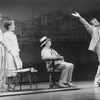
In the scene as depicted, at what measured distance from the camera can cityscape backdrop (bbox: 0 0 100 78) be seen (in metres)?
11.3

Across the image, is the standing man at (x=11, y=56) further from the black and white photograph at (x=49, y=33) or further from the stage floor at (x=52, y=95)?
the black and white photograph at (x=49, y=33)

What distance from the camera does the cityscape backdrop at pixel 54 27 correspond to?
37.2 ft

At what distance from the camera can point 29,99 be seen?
6.52 m

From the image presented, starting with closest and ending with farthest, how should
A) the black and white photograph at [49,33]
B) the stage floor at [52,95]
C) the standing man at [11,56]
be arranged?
the stage floor at [52,95], the standing man at [11,56], the black and white photograph at [49,33]

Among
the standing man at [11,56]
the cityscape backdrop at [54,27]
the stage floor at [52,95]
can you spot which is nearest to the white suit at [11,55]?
the standing man at [11,56]

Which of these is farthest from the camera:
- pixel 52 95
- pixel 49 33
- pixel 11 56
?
pixel 49 33

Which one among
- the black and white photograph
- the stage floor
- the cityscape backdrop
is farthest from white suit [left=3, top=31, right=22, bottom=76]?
the cityscape backdrop

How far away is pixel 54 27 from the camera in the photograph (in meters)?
11.6

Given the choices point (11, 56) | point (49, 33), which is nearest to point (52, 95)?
point (11, 56)

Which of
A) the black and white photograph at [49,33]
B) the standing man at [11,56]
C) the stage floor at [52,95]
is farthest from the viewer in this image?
the black and white photograph at [49,33]

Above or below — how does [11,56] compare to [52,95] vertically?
above

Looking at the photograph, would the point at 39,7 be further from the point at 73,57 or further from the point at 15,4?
the point at 73,57

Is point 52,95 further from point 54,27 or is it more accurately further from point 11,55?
point 54,27

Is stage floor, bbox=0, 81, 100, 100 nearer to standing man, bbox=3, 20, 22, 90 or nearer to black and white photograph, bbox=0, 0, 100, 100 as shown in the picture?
standing man, bbox=3, 20, 22, 90
